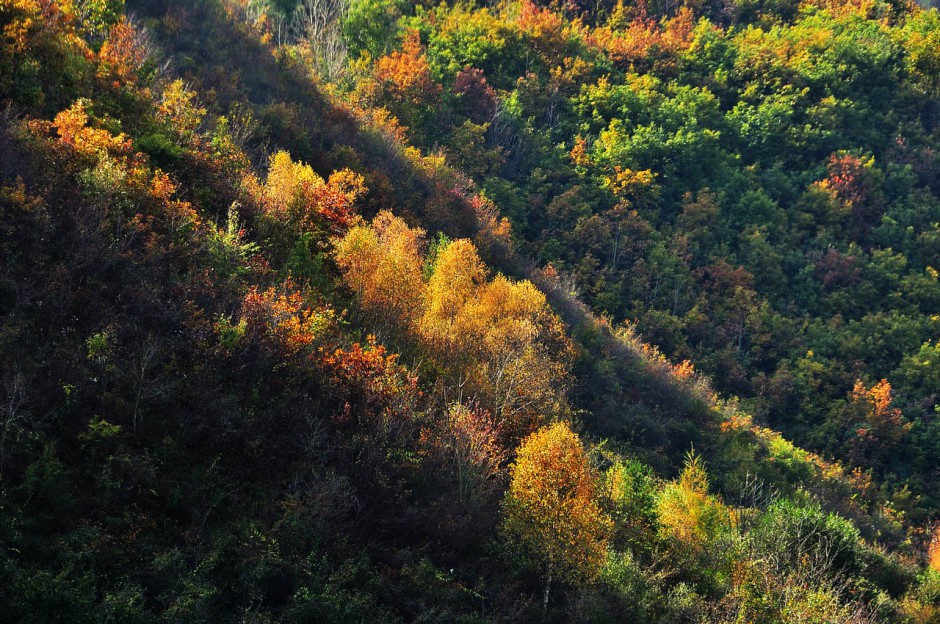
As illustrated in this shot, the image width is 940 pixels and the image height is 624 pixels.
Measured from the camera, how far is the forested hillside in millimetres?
16312

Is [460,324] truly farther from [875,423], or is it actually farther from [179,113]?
[875,423]

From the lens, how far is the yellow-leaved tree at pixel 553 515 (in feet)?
68.8

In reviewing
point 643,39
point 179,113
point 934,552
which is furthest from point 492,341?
point 643,39

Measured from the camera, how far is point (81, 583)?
13.3 metres

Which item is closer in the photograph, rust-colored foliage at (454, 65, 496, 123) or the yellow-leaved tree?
the yellow-leaved tree

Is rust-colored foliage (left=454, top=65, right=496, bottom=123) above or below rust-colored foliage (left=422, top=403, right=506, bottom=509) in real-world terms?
above

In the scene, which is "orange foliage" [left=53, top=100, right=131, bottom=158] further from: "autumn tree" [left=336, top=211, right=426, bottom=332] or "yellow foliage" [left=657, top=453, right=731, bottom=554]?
"yellow foliage" [left=657, top=453, right=731, bottom=554]

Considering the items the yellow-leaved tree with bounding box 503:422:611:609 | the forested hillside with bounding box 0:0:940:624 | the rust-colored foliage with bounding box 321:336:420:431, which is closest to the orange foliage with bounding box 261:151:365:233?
the forested hillside with bounding box 0:0:940:624

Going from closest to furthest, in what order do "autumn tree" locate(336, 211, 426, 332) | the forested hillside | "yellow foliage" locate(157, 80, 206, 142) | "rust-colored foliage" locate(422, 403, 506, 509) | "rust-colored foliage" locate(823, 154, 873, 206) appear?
the forested hillside
"rust-colored foliage" locate(422, 403, 506, 509)
"yellow foliage" locate(157, 80, 206, 142)
"autumn tree" locate(336, 211, 426, 332)
"rust-colored foliage" locate(823, 154, 873, 206)

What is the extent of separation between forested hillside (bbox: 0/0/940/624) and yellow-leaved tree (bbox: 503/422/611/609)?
0.33ft

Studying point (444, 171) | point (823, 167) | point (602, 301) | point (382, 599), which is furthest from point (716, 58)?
point (382, 599)

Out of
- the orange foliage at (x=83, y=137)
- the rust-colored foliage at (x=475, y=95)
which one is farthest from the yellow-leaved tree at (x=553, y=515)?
the rust-colored foliage at (x=475, y=95)

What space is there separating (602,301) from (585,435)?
26.0 meters

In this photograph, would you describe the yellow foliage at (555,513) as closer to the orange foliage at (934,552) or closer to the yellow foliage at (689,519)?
the yellow foliage at (689,519)
